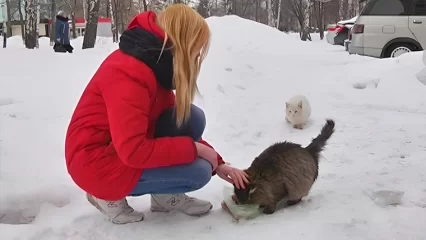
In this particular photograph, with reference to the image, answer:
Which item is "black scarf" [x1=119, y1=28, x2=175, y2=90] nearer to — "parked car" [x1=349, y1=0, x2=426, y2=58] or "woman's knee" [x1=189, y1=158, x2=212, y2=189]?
"woman's knee" [x1=189, y1=158, x2=212, y2=189]

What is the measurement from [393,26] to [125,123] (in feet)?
29.4

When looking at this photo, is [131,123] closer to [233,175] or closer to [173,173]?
[173,173]

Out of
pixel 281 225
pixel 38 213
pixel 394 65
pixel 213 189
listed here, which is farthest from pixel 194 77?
pixel 394 65

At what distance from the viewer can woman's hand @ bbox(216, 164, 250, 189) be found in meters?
2.58

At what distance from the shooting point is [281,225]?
2486 mm

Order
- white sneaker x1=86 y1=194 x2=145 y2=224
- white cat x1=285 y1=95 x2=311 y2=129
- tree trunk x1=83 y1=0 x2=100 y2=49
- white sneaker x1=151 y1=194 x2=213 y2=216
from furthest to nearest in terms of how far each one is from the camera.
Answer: tree trunk x1=83 y1=0 x2=100 y2=49
white cat x1=285 y1=95 x2=311 y2=129
white sneaker x1=151 y1=194 x2=213 y2=216
white sneaker x1=86 y1=194 x2=145 y2=224

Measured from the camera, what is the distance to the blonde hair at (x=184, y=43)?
7.45 ft

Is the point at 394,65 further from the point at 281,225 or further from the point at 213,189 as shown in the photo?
the point at 281,225

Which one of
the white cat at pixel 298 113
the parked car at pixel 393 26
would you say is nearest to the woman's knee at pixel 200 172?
the white cat at pixel 298 113

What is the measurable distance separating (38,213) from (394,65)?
597cm

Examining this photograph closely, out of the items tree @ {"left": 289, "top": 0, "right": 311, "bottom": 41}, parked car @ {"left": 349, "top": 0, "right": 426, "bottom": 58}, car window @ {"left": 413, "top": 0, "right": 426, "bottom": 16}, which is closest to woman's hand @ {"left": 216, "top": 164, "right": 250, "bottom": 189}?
parked car @ {"left": 349, "top": 0, "right": 426, "bottom": 58}

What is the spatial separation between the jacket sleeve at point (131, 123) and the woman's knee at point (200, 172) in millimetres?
213

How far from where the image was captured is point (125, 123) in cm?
214

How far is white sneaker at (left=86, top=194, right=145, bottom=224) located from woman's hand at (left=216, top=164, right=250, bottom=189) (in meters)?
0.52
